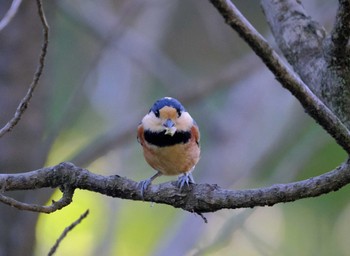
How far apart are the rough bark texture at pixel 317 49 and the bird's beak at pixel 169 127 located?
0.53 metres

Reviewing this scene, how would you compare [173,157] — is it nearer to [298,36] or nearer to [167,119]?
[167,119]

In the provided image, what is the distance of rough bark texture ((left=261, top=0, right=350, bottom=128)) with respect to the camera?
75.1 inches

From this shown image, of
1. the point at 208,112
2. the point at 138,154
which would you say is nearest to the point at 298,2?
the point at 208,112

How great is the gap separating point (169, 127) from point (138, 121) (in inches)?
60.5

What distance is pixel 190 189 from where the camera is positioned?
1797 millimetres

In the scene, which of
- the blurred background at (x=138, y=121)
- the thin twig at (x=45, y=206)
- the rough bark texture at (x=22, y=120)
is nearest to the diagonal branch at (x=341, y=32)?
the thin twig at (x=45, y=206)

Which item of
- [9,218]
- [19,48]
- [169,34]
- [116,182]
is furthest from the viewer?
[169,34]

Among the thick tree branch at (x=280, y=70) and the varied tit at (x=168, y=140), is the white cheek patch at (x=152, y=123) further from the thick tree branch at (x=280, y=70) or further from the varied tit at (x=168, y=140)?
the thick tree branch at (x=280, y=70)

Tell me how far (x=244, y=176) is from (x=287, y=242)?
1.46 m

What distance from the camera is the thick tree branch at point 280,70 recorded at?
58.8 inches

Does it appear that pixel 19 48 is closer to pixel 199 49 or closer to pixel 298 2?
pixel 298 2

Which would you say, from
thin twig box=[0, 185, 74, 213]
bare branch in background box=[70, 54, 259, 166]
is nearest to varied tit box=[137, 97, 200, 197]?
thin twig box=[0, 185, 74, 213]

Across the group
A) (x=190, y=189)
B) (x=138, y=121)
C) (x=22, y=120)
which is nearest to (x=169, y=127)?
(x=190, y=189)

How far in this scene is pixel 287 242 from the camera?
6.25 metres
